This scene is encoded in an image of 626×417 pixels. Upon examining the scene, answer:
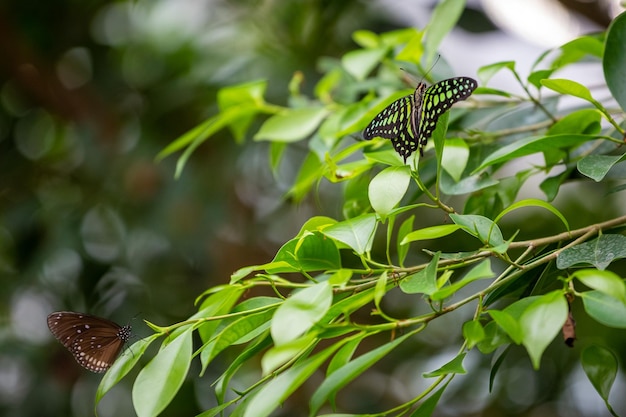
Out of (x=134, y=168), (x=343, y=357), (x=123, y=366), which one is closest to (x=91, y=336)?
(x=123, y=366)

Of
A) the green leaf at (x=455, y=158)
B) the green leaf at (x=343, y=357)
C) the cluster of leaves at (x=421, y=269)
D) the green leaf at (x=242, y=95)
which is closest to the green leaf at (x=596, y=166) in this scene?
the cluster of leaves at (x=421, y=269)

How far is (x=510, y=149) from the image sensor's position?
568 mm

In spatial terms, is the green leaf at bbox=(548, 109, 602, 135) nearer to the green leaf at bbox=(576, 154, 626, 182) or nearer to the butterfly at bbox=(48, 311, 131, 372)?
the green leaf at bbox=(576, 154, 626, 182)

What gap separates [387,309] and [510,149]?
123 cm

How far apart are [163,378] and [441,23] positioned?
1.72ft

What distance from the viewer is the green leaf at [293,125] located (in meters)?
0.85

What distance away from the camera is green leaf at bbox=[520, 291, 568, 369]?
15.0 inches

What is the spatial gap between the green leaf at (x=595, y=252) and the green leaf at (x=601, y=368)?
0.34 feet

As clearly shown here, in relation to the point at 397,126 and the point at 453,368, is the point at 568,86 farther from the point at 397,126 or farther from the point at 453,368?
the point at 453,368

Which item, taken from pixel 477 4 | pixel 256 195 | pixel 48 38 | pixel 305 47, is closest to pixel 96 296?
pixel 256 195

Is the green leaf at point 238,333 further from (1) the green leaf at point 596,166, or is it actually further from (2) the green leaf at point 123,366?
(1) the green leaf at point 596,166

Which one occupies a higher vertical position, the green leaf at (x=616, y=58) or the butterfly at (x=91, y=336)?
the green leaf at (x=616, y=58)

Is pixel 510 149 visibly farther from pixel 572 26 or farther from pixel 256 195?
pixel 256 195

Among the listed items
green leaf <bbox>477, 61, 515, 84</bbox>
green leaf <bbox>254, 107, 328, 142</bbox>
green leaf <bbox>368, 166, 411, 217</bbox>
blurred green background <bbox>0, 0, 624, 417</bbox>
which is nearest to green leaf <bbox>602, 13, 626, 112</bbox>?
green leaf <bbox>477, 61, 515, 84</bbox>
